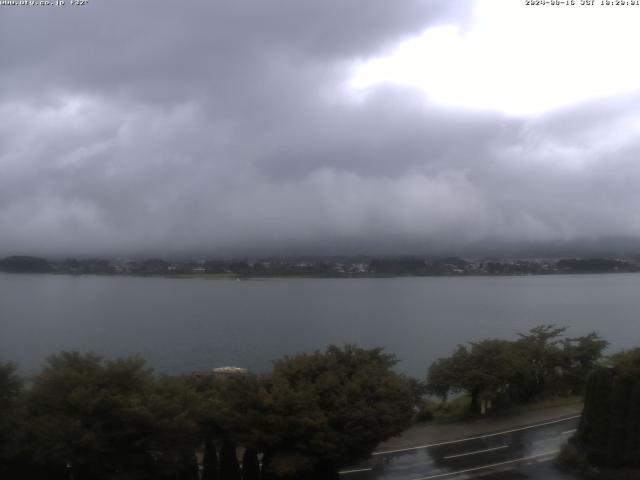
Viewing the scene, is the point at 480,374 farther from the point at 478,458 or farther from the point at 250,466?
the point at 250,466

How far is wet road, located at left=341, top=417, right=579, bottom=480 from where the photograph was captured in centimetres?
1884

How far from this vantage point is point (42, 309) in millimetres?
87875

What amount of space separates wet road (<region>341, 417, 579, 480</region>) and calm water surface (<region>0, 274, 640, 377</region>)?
20.5 meters

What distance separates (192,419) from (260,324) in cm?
5829

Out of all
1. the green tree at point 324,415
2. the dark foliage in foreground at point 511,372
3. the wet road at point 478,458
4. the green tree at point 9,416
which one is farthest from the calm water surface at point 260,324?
the green tree at point 324,415

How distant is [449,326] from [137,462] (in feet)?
194

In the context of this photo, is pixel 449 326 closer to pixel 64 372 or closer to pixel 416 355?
pixel 416 355

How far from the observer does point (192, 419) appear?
15.4 m

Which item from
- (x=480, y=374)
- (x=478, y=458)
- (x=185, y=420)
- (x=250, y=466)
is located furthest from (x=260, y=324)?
(x=185, y=420)

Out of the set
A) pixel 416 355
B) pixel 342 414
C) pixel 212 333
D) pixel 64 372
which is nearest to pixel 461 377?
pixel 342 414

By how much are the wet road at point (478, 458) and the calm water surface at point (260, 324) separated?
20460 mm

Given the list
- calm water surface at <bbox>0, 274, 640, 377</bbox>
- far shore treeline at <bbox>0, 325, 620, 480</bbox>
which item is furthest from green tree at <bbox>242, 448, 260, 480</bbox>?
calm water surface at <bbox>0, 274, 640, 377</bbox>

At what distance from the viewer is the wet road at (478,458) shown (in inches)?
742

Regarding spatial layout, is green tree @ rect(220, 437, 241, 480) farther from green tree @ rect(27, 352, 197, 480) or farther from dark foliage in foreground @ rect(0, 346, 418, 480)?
green tree @ rect(27, 352, 197, 480)
